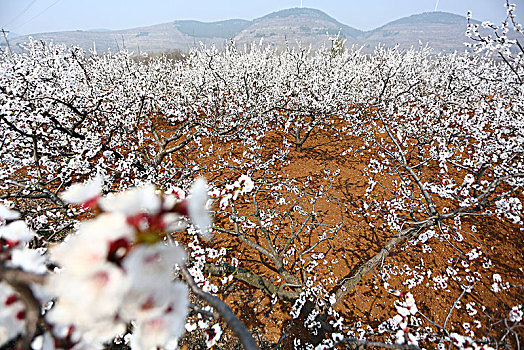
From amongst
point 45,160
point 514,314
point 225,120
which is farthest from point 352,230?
point 45,160

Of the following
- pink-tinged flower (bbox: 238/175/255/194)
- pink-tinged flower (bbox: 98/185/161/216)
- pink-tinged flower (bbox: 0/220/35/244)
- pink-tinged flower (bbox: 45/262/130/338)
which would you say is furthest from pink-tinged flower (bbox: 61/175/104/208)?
pink-tinged flower (bbox: 238/175/255/194)

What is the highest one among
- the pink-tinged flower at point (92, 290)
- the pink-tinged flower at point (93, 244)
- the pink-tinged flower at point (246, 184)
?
the pink-tinged flower at point (93, 244)

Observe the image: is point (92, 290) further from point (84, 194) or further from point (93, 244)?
point (84, 194)

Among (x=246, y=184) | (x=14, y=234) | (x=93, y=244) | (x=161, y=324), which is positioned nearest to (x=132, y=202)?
(x=93, y=244)

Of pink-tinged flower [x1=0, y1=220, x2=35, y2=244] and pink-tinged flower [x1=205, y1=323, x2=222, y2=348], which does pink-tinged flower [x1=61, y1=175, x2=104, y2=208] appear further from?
pink-tinged flower [x1=205, y1=323, x2=222, y2=348]

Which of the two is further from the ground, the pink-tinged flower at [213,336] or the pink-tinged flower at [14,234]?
the pink-tinged flower at [14,234]

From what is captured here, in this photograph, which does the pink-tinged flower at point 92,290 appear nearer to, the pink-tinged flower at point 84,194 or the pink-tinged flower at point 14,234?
the pink-tinged flower at point 84,194

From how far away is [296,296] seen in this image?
392 centimetres

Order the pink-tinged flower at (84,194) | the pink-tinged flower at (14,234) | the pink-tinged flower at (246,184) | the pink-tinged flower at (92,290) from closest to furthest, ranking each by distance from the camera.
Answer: the pink-tinged flower at (92,290) < the pink-tinged flower at (84,194) < the pink-tinged flower at (14,234) < the pink-tinged flower at (246,184)

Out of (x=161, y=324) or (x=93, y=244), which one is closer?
(x=93, y=244)

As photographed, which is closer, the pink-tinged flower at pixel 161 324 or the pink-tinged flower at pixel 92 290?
the pink-tinged flower at pixel 92 290

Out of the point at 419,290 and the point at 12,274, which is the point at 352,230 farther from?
the point at 12,274

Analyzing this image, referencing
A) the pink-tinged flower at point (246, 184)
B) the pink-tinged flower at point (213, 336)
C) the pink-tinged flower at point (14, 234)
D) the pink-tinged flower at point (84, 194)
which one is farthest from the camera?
the pink-tinged flower at point (213, 336)

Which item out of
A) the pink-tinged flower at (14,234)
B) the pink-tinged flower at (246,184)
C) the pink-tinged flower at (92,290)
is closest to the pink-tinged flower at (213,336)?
the pink-tinged flower at (246,184)
